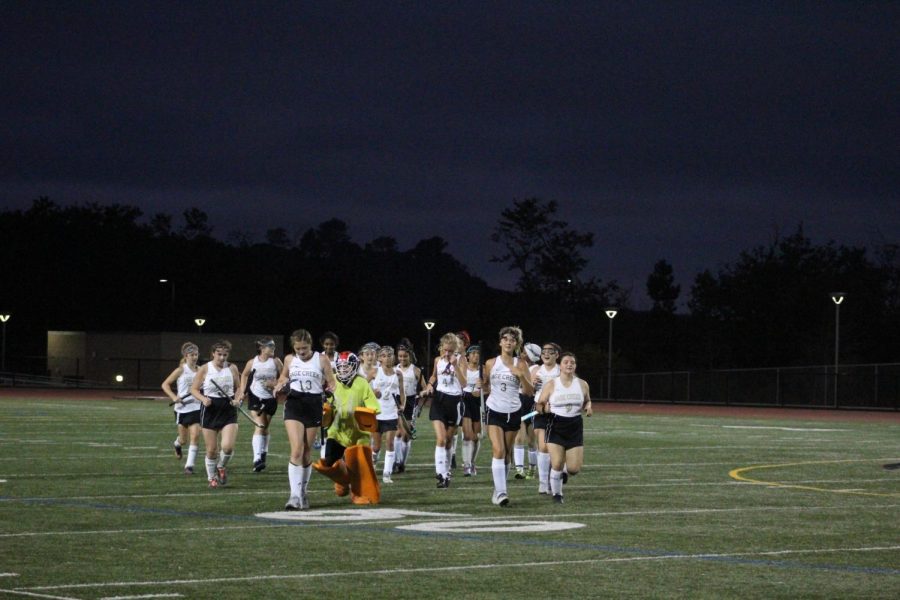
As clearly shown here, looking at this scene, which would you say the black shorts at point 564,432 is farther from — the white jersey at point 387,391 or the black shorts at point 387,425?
the white jersey at point 387,391

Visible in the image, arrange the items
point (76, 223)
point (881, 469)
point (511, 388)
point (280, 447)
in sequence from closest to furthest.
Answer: point (511, 388)
point (881, 469)
point (280, 447)
point (76, 223)

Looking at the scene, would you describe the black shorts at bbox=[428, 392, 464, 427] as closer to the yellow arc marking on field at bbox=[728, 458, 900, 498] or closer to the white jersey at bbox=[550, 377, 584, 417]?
the white jersey at bbox=[550, 377, 584, 417]

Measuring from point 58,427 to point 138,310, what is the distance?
253ft

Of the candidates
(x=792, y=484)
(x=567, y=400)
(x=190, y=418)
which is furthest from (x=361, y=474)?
(x=792, y=484)

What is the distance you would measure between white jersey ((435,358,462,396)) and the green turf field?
1.33 metres

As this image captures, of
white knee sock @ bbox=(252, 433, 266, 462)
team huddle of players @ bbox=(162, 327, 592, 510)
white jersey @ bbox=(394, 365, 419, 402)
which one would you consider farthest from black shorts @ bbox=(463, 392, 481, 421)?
white knee sock @ bbox=(252, 433, 266, 462)

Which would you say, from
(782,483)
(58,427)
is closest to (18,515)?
(782,483)

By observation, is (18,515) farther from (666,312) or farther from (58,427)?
(666,312)

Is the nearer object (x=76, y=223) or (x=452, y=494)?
(x=452, y=494)

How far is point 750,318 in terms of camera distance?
3588 inches

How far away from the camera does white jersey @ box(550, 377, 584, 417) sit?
17641 millimetres

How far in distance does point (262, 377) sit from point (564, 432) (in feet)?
21.1

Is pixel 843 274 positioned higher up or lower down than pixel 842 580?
higher up

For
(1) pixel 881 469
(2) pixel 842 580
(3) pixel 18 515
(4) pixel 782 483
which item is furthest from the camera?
(1) pixel 881 469
